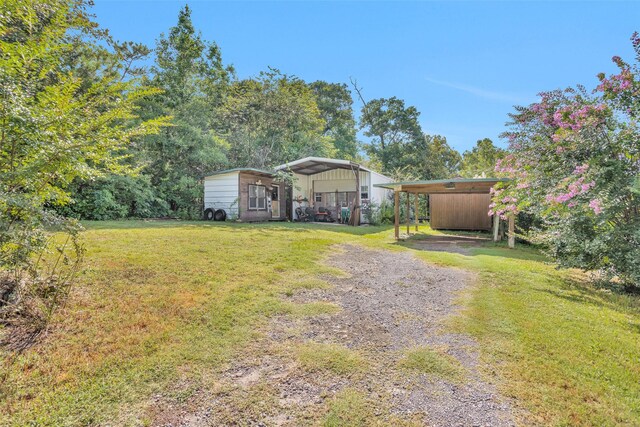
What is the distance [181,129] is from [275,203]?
19.8 feet

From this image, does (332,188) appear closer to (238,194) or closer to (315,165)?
(315,165)

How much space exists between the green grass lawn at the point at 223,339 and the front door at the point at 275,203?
10.8 meters

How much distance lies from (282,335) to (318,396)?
0.92 meters

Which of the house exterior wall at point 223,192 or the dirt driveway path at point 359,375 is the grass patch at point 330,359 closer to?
the dirt driveway path at point 359,375

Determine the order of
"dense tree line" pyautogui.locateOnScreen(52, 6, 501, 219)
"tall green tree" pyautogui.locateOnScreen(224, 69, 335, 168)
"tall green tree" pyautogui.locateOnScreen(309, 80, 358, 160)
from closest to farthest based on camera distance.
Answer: "dense tree line" pyautogui.locateOnScreen(52, 6, 501, 219), "tall green tree" pyautogui.locateOnScreen(224, 69, 335, 168), "tall green tree" pyautogui.locateOnScreen(309, 80, 358, 160)

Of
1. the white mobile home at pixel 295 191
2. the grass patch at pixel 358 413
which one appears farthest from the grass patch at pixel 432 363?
the white mobile home at pixel 295 191

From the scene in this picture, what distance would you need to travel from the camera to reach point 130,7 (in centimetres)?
852

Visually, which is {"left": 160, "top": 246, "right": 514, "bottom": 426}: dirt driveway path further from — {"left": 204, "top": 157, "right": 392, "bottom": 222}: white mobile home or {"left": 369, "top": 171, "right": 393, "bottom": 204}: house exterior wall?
{"left": 369, "top": 171, "right": 393, "bottom": 204}: house exterior wall

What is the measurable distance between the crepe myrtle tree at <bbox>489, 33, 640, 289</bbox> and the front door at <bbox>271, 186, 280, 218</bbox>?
11961 mm

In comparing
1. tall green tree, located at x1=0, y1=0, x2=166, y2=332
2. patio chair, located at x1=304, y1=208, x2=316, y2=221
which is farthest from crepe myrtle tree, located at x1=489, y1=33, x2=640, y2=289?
patio chair, located at x1=304, y1=208, x2=316, y2=221

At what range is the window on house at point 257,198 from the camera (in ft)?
47.4


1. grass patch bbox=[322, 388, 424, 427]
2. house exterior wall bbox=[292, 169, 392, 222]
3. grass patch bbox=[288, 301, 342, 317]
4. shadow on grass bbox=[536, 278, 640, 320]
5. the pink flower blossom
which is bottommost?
shadow on grass bbox=[536, 278, 640, 320]

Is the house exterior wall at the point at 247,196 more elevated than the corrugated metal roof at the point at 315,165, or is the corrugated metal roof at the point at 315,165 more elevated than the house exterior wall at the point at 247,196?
the corrugated metal roof at the point at 315,165

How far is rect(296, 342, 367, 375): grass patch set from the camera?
2.46 m
